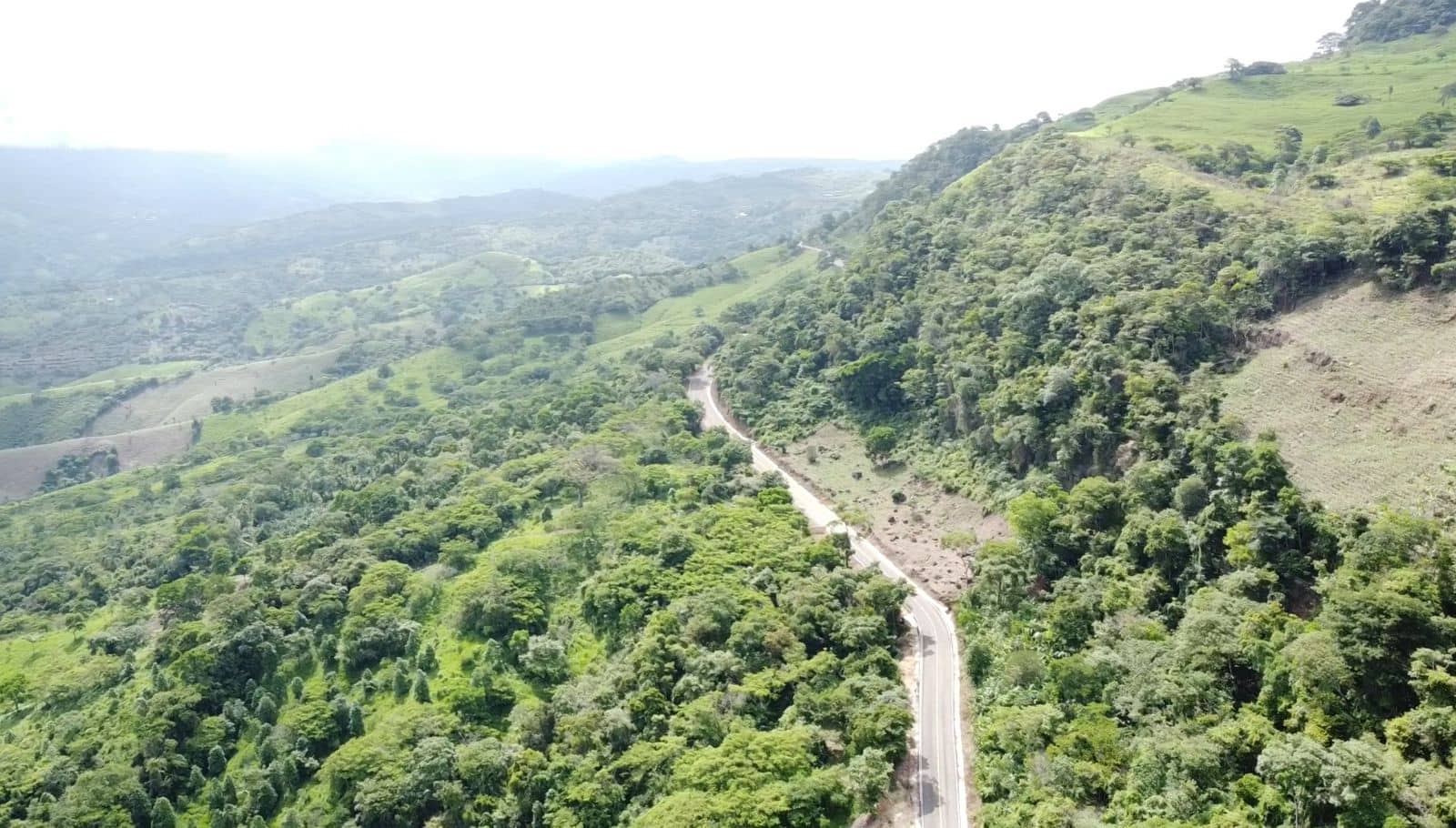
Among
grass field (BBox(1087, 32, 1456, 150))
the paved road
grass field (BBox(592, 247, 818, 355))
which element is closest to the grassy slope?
grass field (BBox(1087, 32, 1456, 150))

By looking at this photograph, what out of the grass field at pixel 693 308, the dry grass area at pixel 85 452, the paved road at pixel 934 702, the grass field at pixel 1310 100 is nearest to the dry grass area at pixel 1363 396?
the paved road at pixel 934 702

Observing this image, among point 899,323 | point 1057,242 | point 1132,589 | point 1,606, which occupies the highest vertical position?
point 1057,242

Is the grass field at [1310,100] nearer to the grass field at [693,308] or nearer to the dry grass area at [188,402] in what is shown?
the grass field at [693,308]

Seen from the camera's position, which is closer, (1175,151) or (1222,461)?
(1222,461)

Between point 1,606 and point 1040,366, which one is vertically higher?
point 1040,366

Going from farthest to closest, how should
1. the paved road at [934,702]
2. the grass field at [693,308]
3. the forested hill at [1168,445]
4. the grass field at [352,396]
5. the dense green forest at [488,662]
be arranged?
the grass field at [693,308] < the grass field at [352,396] < the dense green forest at [488,662] < the paved road at [934,702] < the forested hill at [1168,445]

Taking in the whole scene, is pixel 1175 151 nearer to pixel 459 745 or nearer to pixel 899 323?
pixel 899 323

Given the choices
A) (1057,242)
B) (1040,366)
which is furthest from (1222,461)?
(1057,242)
